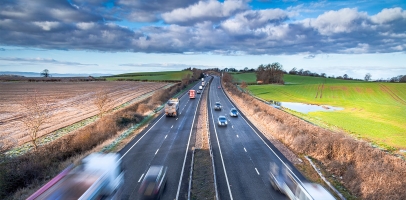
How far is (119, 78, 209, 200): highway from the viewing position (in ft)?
58.6

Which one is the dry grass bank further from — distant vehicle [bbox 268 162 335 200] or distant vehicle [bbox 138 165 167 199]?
distant vehicle [bbox 138 165 167 199]

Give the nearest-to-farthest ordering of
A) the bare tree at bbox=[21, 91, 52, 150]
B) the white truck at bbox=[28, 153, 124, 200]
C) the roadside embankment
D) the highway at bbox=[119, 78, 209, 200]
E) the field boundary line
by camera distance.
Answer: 1. the white truck at bbox=[28, 153, 124, 200]
2. the roadside embankment
3. the highway at bbox=[119, 78, 209, 200]
4. the bare tree at bbox=[21, 91, 52, 150]
5. the field boundary line

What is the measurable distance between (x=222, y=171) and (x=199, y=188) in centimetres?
399

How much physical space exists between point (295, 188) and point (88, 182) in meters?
11.5

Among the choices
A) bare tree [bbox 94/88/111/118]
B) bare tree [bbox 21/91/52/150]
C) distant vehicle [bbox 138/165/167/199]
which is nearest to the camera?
distant vehicle [bbox 138/165/167/199]

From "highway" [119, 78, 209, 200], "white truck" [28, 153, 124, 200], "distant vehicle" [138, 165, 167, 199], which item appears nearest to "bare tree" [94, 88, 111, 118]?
"highway" [119, 78, 209, 200]

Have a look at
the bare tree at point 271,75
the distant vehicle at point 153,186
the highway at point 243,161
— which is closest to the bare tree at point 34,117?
the distant vehicle at point 153,186

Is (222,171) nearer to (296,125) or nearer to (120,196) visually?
(120,196)

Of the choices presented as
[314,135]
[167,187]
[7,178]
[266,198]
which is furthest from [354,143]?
[7,178]

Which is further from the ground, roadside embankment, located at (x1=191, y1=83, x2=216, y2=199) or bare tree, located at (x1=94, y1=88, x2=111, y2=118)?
bare tree, located at (x1=94, y1=88, x2=111, y2=118)

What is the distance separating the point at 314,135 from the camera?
30.2 meters

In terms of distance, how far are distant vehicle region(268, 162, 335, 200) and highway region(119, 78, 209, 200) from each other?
21.6 ft

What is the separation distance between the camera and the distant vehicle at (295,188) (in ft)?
41.6

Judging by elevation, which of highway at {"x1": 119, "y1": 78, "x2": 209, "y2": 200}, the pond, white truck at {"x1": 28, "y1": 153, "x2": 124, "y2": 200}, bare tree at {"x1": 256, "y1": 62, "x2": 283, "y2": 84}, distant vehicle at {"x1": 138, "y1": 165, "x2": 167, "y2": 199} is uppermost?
bare tree at {"x1": 256, "y1": 62, "x2": 283, "y2": 84}
